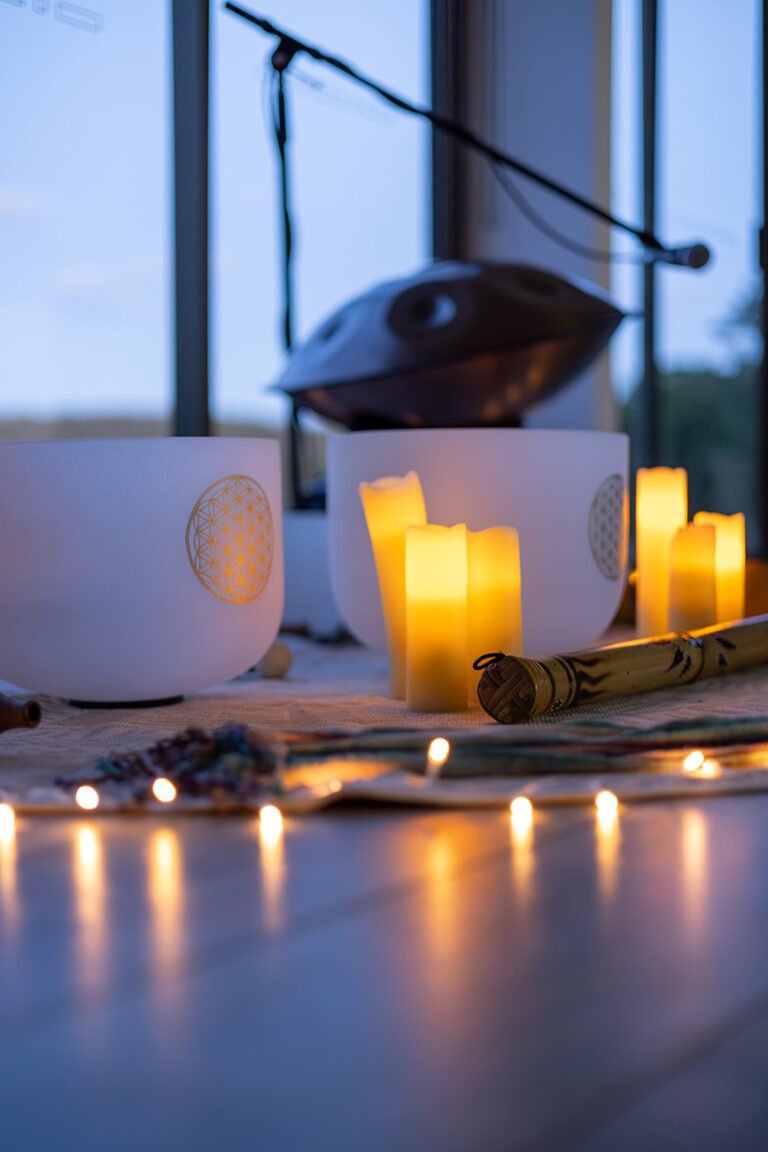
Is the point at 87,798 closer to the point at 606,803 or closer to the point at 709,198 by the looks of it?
the point at 606,803

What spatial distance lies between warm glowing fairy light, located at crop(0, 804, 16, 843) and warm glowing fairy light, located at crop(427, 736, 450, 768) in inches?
11.2

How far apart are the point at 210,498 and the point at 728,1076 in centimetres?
75

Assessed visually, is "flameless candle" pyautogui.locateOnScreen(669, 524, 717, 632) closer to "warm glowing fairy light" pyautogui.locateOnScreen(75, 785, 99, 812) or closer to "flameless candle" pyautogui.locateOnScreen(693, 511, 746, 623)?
"flameless candle" pyautogui.locateOnScreen(693, 511, 746, 623)

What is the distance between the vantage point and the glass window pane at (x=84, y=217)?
1.97m

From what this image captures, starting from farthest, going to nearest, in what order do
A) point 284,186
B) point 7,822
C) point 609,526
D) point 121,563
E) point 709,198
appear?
point 709,198
point 284,186
point 609,526
point 121,563
point 7,822

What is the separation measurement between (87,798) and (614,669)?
514 millimetres

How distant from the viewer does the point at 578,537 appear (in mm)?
1321

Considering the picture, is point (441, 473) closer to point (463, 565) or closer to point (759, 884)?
point (463, 565)

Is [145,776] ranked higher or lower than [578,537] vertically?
lower

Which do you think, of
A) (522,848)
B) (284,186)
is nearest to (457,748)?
(522,848)

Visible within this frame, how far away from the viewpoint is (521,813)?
82 centimetres

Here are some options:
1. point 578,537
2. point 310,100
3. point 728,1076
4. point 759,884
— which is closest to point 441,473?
point 578,537

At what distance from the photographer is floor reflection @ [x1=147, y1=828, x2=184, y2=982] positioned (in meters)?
0.58

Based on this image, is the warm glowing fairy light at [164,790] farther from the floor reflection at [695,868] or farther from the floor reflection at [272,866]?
the floor reflection at [695,868]
